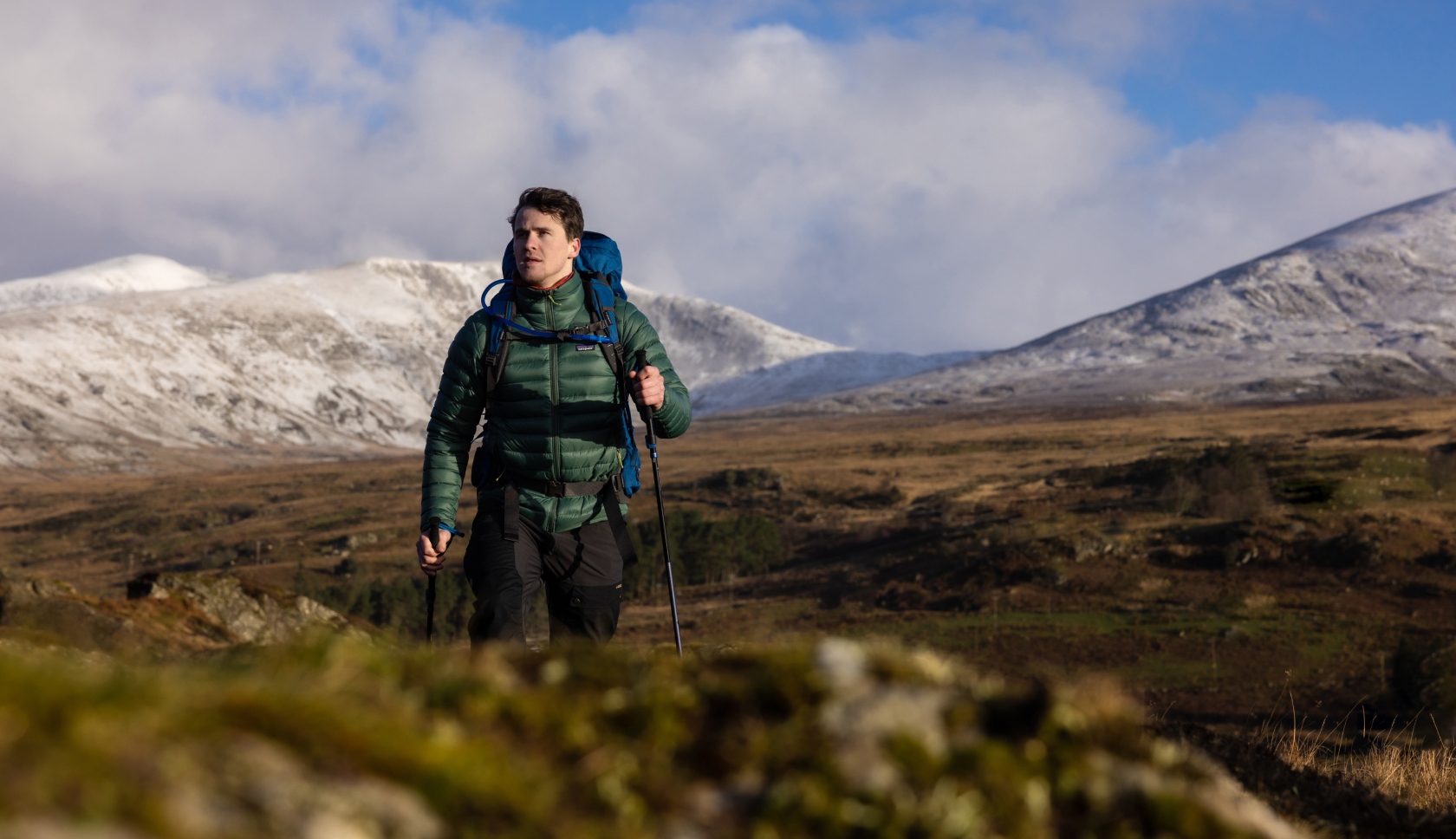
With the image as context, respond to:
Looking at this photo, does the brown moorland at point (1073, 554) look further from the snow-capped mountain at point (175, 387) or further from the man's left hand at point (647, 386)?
the snow-capped mountain at point (175, 387)

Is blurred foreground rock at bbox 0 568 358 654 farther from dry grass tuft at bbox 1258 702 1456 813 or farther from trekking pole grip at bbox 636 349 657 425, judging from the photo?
dry grass tuft at bbox 1258 702 1456 813

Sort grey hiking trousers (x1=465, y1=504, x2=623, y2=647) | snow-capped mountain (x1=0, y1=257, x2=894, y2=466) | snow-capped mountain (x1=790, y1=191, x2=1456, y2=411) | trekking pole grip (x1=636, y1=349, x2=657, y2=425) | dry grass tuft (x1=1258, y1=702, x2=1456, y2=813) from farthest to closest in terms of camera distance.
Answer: snow-capped mountain (x1=790, y1=191, x2=1456, y2=411) → snow-capped mountain (x1=0, y1=257, x2=894, y2=466) → trekking pole grip (x1=636, y1=349, x2=657, y2=425) → grey hiking trousers (x1=465, y1=504, x2=623, y2=647) → dry grass tuft (x1=1258, y1=702, x2=1456, y2=813)

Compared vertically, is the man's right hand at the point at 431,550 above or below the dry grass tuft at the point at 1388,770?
above

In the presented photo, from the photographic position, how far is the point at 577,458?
5434mm

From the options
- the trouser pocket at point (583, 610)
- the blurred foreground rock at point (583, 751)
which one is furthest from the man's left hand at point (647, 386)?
the blurred foreground rock at point (583, 751)

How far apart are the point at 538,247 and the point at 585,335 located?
Answer: 55 cm

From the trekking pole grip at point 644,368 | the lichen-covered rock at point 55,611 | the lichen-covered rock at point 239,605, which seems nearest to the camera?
the trekking pole grip at point 644,368

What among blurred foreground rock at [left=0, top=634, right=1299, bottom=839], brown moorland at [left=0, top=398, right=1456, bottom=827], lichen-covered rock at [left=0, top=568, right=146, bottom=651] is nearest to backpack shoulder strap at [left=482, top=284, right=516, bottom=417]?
brown moorland at [left=0, top=398, right=1456, bottom=827]

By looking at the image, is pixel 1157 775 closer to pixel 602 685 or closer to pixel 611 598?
pixel 602 685

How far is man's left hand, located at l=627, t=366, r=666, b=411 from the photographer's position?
529cm

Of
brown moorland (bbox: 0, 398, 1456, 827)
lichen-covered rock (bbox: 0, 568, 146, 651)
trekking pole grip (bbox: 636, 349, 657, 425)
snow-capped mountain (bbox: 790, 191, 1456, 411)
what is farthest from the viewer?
snow-capped mountain (bbox: 790, 191, 1456, 411)

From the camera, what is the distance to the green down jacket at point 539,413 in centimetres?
538

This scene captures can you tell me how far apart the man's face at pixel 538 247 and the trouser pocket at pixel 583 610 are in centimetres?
175

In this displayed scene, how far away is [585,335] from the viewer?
215 inches
